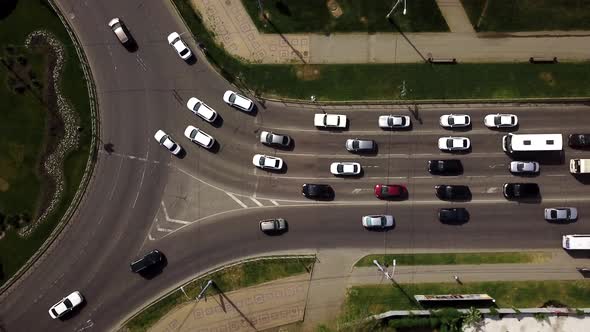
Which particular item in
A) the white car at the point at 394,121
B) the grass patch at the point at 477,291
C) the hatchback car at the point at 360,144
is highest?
the white car at the point at 394,121

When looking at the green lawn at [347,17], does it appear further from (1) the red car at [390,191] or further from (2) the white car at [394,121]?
(1) the red car at [390,191]

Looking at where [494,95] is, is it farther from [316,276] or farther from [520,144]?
[316,276]

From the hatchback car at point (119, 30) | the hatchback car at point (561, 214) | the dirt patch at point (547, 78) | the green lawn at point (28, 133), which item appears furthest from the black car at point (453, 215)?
the green lawn at point (28, 133)

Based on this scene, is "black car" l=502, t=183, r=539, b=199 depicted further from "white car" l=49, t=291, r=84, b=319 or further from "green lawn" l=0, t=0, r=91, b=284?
"white car" l=49, t=291, r=84, b=319

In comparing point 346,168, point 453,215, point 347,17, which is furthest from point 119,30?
point 453,215

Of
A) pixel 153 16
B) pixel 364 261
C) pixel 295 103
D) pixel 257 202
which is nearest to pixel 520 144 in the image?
pixel 364 261

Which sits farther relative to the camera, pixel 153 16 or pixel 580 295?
pixel 153 16

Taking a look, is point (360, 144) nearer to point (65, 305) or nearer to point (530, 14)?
point (530, 14)
